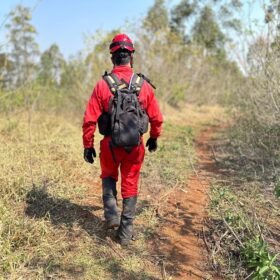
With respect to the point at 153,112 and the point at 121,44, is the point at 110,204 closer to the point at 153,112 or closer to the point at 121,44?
the point at 153,112

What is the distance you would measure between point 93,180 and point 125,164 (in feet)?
6.19

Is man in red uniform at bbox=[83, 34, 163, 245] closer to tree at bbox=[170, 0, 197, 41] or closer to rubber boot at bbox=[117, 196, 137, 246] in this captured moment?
rubber boot at bbox=[117, 196, 137, 246]

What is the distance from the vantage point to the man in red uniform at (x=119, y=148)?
3.68 metres

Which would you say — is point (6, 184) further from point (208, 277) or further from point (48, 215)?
point (208, 277)

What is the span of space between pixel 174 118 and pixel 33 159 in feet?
30.5

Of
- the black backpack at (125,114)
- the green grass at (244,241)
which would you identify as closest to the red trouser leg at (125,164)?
the black backpack at (125,114)

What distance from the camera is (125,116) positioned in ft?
11.8

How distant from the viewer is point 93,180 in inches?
223

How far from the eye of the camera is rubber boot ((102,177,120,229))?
3.90 m

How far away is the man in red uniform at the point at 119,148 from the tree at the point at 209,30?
25.3 m

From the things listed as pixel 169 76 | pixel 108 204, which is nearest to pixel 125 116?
pixel 108 204

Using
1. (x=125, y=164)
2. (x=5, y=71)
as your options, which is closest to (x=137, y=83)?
(x=125, y=164)

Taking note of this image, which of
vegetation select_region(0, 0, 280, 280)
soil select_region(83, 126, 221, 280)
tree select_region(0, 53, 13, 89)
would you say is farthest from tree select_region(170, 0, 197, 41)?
soil select_region(83, 126, 221, 280)

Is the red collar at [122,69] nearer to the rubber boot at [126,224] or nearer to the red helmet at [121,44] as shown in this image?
the red helmet at [121,44]
